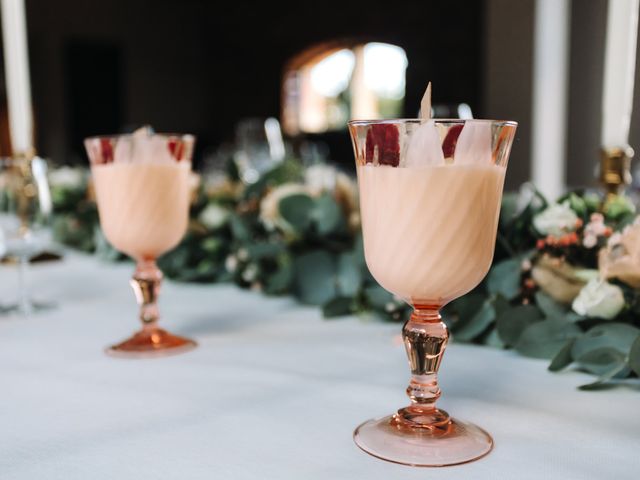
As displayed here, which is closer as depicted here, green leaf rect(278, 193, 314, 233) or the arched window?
green leaf rect(278, 193, 314, 233)

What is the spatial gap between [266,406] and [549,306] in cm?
36

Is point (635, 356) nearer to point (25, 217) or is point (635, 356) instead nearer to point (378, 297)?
point (378, 297)

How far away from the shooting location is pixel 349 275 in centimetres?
105

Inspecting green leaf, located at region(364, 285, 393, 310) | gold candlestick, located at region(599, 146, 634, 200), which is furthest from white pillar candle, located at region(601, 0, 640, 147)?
green leaf, located at region(364, 285, 393, 310)

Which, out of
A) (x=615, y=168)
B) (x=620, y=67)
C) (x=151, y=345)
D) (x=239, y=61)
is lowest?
(x=151, y=345)

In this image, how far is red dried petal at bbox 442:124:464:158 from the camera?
0.53 metres

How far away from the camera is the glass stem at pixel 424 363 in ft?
1.97

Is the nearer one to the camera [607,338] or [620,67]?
[607,338]

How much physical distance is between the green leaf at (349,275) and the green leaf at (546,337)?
12.2 inches

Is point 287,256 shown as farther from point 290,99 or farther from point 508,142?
point 290,99

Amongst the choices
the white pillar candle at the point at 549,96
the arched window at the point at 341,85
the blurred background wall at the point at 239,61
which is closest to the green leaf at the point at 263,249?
the white pillar candle at the point at 549,96

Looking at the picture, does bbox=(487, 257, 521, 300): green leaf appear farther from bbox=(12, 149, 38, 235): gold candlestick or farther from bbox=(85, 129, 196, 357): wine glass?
bbox=(12, 149, 38, 235): gold candlestick

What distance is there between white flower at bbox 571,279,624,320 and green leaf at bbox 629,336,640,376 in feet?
0.21

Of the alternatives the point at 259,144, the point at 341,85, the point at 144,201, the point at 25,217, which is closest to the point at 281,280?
the point at 144,201
